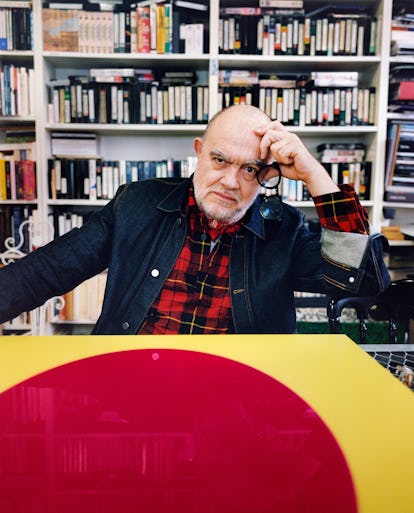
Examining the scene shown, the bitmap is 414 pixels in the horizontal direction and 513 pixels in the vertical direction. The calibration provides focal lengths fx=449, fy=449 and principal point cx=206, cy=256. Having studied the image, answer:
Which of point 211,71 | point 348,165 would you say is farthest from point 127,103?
point 348,165

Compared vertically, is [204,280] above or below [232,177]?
below

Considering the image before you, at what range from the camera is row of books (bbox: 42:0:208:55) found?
2654mm

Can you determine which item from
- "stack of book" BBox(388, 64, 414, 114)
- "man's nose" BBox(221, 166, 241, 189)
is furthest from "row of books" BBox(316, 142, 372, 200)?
"man's nose" BBox(221, 166, 241, 189)

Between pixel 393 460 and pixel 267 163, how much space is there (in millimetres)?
872

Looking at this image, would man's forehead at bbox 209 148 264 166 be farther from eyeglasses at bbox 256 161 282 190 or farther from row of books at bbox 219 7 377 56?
row of books at bbox 219 7 377 56

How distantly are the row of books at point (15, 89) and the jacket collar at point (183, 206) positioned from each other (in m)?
1.85

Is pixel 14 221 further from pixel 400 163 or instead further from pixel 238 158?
pixel 400 163

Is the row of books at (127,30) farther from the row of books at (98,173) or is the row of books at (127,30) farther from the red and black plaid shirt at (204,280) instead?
the red and black plaid shirt at (204,280)

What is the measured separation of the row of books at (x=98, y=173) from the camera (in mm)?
2805

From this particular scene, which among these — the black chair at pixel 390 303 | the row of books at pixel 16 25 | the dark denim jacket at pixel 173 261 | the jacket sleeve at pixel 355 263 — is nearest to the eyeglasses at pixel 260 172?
the dark denim jacket at pixel 173 261

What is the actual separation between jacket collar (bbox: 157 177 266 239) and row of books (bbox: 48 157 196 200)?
5.06 ft

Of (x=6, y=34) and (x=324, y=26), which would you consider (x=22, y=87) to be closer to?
(x=6, y=34)

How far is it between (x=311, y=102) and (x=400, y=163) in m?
0.67

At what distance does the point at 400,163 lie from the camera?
2777 millimetres
